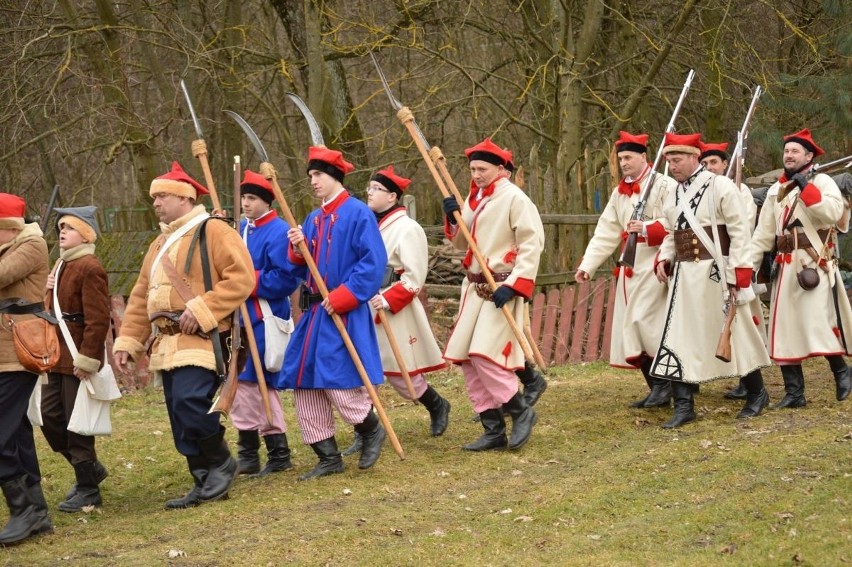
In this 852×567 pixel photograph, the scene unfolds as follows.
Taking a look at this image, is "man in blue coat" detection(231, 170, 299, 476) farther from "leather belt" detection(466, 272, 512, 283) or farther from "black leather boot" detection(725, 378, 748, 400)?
"black leather boot" detection(725, 378, 748, 400)

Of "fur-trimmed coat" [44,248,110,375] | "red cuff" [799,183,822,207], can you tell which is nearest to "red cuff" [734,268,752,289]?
"red cuff" [799,183,822,207]

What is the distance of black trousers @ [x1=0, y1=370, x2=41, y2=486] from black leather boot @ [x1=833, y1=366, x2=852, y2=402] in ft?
17.3

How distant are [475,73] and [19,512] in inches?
459

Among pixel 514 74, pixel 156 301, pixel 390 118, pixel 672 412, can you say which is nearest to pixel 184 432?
pixel 156 301

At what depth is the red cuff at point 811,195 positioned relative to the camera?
796 centimetres

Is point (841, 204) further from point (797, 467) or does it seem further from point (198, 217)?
point (198, 217)

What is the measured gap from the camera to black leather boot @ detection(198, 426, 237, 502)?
20.5ft

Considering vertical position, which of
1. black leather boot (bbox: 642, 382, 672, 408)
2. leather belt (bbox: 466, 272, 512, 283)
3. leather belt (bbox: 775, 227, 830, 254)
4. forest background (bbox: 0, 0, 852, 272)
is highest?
forest background (bbox: 0, 0, 852, 272)

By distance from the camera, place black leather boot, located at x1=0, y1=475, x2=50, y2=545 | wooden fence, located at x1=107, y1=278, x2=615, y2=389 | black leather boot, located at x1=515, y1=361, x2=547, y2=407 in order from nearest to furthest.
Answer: black leather boot, located at x1=0, y1=475, x2=50, y2=545, black leather boot, located at x1=515, y1=361, x2=547, y2=407, wooden fence, located at x1=107, y1=278, x2=615, y2=389

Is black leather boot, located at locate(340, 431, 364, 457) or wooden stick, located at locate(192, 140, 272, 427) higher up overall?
wooden stick, located at locate(192, 140, 272, 427)

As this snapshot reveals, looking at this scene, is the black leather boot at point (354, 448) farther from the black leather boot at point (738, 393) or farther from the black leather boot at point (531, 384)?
the black leather boot at point (738, 393)

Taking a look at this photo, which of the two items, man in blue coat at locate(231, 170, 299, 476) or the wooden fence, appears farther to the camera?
the wooden fence

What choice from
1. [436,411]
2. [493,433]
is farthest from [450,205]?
[436,411]

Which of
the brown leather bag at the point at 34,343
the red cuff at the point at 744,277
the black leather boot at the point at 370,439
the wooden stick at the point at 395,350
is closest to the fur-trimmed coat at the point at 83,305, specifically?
the brown leather bag at the point at 34,343
